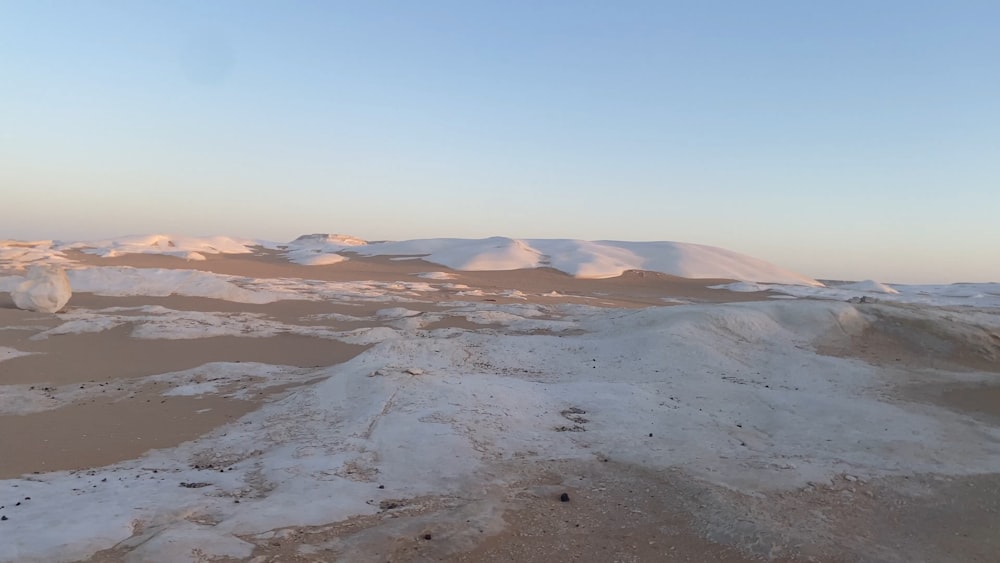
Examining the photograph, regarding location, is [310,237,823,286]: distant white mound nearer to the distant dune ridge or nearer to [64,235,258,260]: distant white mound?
the distant dune ridge

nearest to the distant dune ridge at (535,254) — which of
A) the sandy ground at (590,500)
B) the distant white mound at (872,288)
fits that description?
the distant white mound at (872,288)

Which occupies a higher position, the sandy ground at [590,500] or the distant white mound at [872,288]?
the distant white mound at [872,288]

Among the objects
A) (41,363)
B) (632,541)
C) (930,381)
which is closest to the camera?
(632,541)

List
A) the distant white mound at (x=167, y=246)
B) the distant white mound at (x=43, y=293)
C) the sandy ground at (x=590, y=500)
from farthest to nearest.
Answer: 1. the distant white mound at (x=167, y=246)
2. the distant white mound at (x=43, y=293)
3. the sandy ground at (x=590, y=500)

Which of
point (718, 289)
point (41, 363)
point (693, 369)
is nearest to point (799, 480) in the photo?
point (693, 369)

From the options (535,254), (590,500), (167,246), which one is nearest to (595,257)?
(535,254)

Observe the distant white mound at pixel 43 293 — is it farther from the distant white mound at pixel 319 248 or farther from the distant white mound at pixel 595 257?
the distant white mound at pixel 595 257

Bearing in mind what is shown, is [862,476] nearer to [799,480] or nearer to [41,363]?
[799,480]
